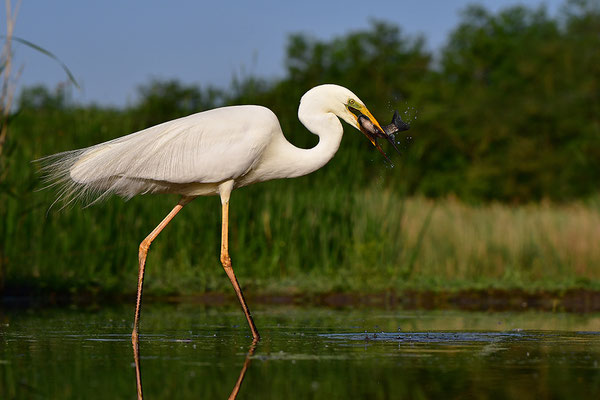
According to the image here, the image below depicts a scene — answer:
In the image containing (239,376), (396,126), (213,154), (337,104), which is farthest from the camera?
(396,126)

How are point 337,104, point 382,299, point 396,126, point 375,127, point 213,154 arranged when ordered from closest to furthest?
1. point 213,154
2. point 375,127
3. point 337,104
4. point 396,126
5. point 382,299

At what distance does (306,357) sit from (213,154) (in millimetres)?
2382

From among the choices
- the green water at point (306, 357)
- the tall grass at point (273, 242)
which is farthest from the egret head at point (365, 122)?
the tall grass at point (273, 242)

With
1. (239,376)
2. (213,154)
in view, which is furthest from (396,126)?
(239,376)

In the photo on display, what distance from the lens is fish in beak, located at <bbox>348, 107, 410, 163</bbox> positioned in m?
7.39

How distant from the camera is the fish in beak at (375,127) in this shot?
7.39 m

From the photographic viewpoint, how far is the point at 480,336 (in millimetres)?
6512

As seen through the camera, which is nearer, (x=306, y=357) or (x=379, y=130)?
(x=306, y=357)

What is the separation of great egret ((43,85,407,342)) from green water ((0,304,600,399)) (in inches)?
29.5

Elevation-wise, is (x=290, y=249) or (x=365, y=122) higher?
(x=365, y=122)

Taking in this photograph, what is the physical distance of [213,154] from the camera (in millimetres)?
7199

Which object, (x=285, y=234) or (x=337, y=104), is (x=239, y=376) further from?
(x=285, y=234)

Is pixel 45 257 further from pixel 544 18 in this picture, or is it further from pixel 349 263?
pixel 544 18

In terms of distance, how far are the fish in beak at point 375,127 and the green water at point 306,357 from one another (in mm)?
1551
